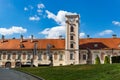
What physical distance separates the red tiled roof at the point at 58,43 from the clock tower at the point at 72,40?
2552 millimetres

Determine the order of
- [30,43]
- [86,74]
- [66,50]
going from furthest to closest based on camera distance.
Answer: [30,43] → [66,50] → [86,74]

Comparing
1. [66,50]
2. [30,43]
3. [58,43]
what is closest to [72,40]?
[66,50]

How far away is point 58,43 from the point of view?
9938 cm

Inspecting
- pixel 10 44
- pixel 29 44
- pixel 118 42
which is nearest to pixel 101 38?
pixel 118 42

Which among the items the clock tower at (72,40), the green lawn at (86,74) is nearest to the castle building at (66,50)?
the clock tower at (72,40)

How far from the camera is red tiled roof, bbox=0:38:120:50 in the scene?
316 feet

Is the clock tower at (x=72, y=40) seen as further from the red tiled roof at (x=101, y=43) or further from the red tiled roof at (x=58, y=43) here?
the red tiled roof at (x=101, y=43)

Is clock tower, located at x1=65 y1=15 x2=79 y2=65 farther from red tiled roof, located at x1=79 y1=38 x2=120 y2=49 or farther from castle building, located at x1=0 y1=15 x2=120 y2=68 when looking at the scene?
red tiled roof, located at x1=79 y1=38 x2=120 y2=49

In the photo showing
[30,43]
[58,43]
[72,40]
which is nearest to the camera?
[72,40]

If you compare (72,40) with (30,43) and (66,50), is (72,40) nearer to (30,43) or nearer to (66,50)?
(66,50)

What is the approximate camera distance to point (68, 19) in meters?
96.8

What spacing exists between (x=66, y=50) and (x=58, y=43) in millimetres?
5366

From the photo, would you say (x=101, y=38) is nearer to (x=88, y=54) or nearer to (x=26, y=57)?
(x=88, y=54)

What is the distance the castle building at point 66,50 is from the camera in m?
94.6
